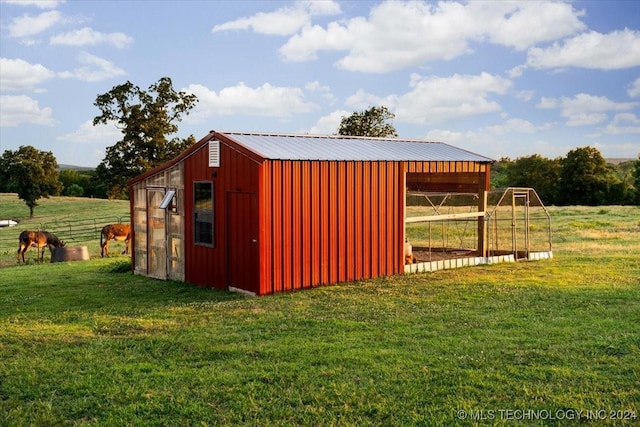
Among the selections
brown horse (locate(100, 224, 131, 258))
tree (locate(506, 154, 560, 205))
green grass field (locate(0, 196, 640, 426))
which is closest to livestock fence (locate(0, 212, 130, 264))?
brown horse (locate(100, 224, 131, 258))

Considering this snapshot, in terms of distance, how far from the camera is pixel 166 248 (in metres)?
16.5

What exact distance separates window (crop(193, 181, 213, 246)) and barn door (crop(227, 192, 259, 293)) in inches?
26.9

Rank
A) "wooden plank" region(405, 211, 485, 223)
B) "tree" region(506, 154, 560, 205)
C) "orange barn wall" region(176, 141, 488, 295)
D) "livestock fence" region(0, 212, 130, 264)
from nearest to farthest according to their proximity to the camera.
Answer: "orange barn wall" region(176, 141, 488, 295)
"wooden plank" region(405, 211, 485, 223)
"livestock fence" region(0, 212, 130, 264)
"tree" region(506, 154, 560, 205)

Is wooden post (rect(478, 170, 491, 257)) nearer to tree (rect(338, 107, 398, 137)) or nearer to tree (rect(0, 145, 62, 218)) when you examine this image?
tree (rect(338, 107, 398, 137))

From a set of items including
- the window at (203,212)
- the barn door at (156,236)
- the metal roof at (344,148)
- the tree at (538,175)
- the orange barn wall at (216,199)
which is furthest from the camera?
the tree at (538,175)

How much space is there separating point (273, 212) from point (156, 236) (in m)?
4.38

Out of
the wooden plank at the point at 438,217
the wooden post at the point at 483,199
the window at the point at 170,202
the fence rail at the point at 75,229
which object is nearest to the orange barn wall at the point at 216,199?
the window at the point at 170,202

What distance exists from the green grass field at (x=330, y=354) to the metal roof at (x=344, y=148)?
2971mm

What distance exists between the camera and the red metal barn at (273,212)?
13852 millimetres

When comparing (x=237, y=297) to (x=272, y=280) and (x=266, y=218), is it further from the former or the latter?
(x=266, y=218)

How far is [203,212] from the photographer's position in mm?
15312

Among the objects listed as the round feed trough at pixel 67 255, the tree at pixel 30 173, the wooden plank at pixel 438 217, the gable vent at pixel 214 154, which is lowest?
the round feed trough at pixel 67 255

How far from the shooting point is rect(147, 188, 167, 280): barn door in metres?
16.5

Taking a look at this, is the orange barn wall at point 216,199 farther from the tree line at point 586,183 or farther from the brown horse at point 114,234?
the tree line at point 586,183
